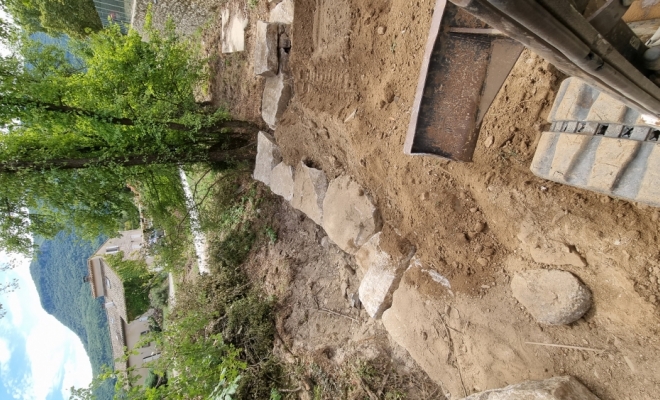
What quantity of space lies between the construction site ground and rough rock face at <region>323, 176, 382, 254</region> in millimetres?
115

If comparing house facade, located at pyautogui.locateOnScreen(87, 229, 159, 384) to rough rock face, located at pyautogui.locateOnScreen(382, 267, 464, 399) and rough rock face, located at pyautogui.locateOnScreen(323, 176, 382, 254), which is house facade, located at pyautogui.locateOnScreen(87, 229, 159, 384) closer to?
rough rock face, located at pyautogui.locateOnScreen(323, 176, 382, 254)

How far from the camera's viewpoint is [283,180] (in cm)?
491

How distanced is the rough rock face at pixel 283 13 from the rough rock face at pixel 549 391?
4.20 meters

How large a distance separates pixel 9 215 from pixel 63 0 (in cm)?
672

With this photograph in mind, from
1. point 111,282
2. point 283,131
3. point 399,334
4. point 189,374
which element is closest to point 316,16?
point 283,131

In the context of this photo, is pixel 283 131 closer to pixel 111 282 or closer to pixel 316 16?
pixel 316 16

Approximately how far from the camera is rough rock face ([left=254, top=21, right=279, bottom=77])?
4.71m

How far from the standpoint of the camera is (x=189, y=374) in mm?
4734

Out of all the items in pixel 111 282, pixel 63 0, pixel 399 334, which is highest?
pixel 63 0

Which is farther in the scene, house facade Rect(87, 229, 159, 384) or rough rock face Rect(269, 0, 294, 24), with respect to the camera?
house facade Rect(87, 229, 159, 384)

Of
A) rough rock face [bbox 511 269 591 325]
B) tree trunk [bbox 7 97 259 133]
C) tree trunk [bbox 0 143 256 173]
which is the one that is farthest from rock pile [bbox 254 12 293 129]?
rough rock face [bbox 511 269 591 325]

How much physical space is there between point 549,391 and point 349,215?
217 centimetres

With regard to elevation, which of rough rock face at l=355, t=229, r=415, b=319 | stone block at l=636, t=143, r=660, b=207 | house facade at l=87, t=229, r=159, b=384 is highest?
stone block at l=636, t=143, r=660, b=207

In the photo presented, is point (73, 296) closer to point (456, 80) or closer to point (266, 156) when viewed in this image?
point (266, 156)
